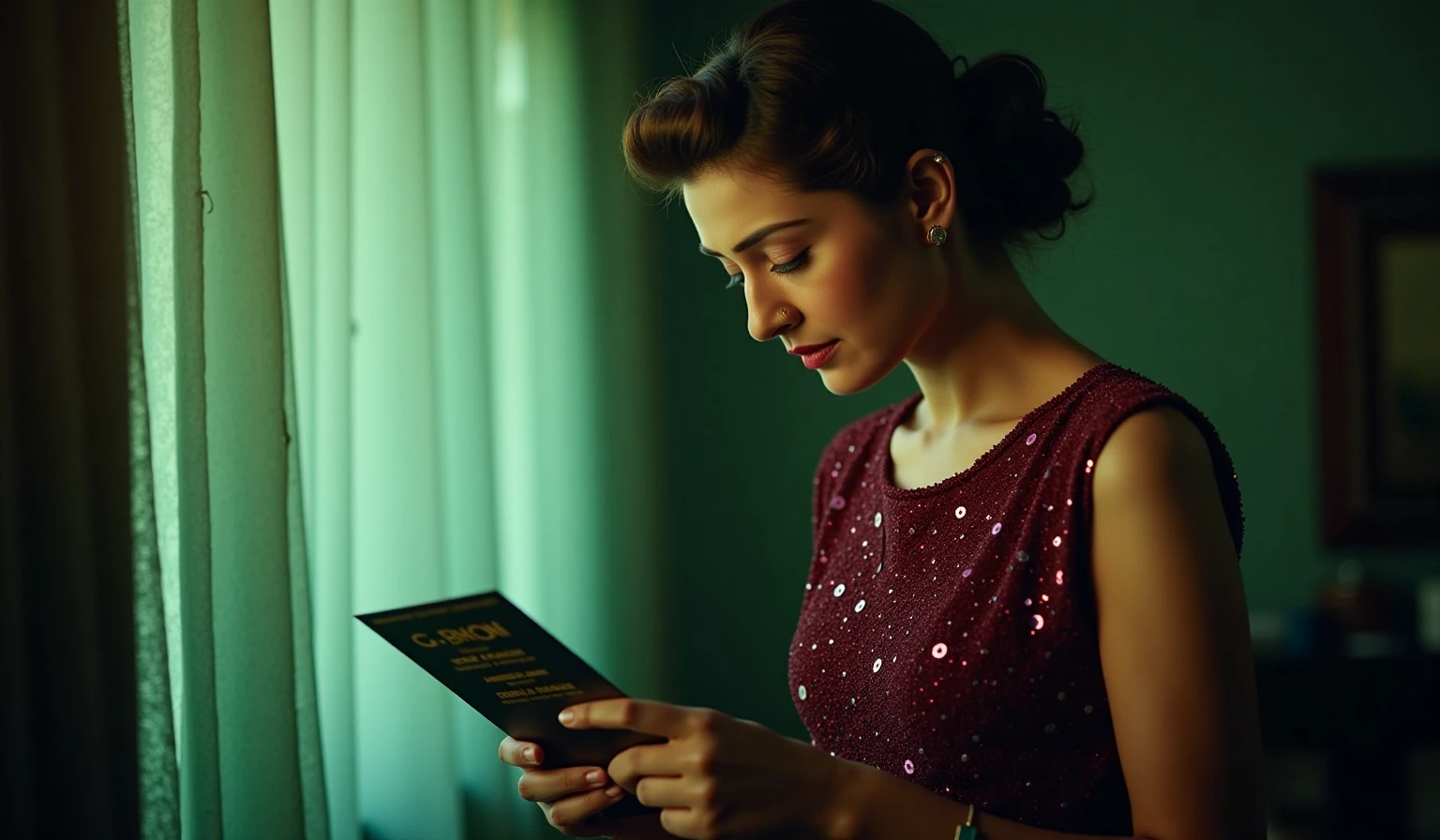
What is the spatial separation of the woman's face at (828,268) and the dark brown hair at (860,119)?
0.07 ft

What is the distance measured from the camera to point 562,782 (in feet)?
3.47

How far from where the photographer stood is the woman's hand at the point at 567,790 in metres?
1.05

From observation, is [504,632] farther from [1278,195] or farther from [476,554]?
[1278,195]

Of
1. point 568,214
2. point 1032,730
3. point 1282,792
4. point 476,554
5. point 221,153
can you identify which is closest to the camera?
point 1032,730

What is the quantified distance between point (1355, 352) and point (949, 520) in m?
Result: 2.71

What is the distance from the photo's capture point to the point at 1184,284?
3.40 meters

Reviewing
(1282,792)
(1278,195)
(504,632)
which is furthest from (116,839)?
(1278,195)

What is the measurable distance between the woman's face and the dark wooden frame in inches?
105

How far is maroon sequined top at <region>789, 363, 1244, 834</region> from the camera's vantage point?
3.35 ft

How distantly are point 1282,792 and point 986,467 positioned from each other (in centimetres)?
259

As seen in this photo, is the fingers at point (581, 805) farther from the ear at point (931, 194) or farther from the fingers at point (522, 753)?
the ear at point (931, 194)

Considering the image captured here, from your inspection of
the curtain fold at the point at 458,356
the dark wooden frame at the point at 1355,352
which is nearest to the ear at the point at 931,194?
the curtain fold at the point at 458,356

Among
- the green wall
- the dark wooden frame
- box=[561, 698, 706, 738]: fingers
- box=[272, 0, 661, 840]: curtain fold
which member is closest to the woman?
box=[561, 698, 706, 738]: fingers

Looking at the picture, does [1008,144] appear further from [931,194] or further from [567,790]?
[567,790]
